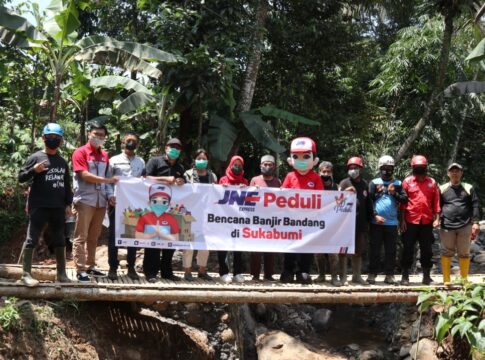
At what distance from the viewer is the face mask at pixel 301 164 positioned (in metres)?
7.20

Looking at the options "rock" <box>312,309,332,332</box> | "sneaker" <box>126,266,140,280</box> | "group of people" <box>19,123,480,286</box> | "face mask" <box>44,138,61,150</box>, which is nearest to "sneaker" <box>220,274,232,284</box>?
"group of people" <box>19,123,480,286</box>

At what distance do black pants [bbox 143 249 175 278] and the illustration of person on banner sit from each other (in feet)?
0.88

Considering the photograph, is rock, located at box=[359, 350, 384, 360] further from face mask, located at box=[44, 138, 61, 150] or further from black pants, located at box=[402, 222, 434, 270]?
face mask, located at box=[44, 138, 61, 150]

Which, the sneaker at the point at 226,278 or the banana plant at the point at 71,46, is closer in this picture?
the sneaker at the point at 226,278

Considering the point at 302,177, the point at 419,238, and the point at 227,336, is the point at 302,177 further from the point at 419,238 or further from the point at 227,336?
the point at 227,336

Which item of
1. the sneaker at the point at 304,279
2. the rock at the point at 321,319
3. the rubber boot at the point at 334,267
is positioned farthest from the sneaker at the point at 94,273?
the rock at the point at 321,319

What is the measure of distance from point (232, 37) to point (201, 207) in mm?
5494

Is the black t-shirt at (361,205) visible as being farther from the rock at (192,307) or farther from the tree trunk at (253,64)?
the rock at (192,307)

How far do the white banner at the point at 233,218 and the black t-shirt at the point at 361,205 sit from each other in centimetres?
11

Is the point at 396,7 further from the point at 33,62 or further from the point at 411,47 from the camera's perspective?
the point at 33,62

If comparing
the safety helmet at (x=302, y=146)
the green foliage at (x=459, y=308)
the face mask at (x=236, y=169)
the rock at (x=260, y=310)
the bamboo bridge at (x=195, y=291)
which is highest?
the safety helmet at (x=302, y=146)

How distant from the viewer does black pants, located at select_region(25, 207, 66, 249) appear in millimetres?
5902

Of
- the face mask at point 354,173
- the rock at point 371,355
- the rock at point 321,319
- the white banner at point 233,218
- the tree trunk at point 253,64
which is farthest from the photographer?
the rock at point 321,319

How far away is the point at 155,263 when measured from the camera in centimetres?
718
